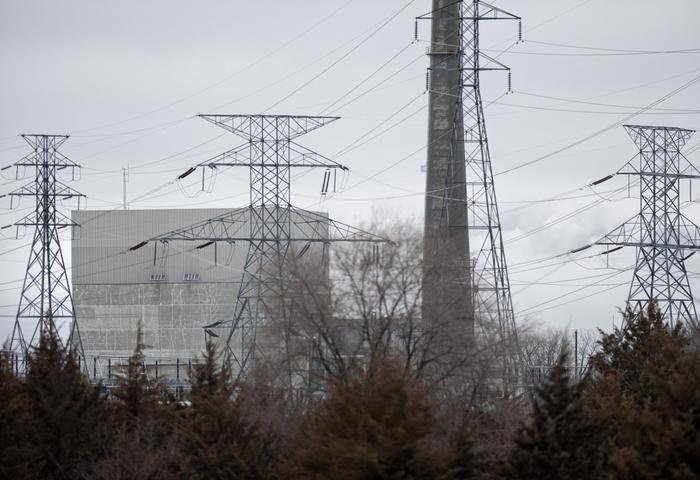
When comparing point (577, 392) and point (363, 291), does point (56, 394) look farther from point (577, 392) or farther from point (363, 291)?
point (577, 392)

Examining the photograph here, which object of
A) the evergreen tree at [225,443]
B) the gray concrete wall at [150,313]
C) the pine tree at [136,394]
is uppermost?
the gray concrete wall at [150,313]

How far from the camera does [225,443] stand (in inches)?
1452

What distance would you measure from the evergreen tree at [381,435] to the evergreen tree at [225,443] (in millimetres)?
4297

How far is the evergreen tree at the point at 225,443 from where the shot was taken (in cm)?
3619

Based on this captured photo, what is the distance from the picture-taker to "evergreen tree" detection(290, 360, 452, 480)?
30.9m

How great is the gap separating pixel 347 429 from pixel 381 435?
120 cm

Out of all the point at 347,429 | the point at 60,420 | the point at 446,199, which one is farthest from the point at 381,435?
the point at 446,199

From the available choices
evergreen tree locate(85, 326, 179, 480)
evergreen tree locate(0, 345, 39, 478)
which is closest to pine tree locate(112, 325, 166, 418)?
evergreen tree locate(85, 326, 179, 480)

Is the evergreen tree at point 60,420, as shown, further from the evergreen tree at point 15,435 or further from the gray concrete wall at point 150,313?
the gray concrete wall at point 150,313

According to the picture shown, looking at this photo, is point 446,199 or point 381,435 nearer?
point 381,435

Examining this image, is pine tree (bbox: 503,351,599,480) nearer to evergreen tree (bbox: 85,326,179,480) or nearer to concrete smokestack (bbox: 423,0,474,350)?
evergreen tree (bbox: 85,326,179,480)

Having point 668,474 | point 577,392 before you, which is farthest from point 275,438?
point 668,474

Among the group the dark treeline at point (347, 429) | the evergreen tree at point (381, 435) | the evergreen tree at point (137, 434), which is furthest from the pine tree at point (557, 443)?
the evergreen tree at point (137, 434)

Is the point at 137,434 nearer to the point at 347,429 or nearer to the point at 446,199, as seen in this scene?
the point at 347,429
